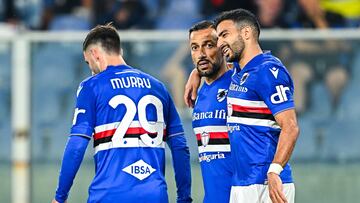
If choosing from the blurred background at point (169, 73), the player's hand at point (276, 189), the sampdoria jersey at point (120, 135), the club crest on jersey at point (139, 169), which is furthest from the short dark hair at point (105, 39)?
the blurred background at point (169, 73)

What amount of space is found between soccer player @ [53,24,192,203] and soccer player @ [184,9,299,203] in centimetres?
51

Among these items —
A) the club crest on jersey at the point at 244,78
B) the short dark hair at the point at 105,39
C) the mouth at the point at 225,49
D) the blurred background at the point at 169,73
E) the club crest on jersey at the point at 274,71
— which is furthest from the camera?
the blurred background at the point at 169,73

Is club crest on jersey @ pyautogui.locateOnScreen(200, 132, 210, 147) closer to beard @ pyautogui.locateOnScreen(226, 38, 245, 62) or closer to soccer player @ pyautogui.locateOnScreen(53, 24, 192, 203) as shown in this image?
soccer player @ pyautogui.locateOnScreen(53, 24, 192, 203)

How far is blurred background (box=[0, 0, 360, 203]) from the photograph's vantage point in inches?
429

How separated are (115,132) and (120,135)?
4 centimetres

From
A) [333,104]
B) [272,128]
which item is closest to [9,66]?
[333,104]

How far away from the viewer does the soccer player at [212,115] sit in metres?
6.77

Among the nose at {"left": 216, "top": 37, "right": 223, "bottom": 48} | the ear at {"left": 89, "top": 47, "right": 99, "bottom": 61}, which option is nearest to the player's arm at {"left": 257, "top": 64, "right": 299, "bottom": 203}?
the nose at {"left": 216, "top": 37, "right": 223, "bottom": 48}

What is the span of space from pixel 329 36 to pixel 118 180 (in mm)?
5234

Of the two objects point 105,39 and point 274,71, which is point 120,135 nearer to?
point 105,39

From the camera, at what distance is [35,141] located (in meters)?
11.4

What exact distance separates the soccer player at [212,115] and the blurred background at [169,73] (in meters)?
3.71

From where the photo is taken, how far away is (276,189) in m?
6.03

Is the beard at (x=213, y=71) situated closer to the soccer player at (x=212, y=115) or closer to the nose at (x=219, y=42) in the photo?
the soccer player at (x=212, y=115)
